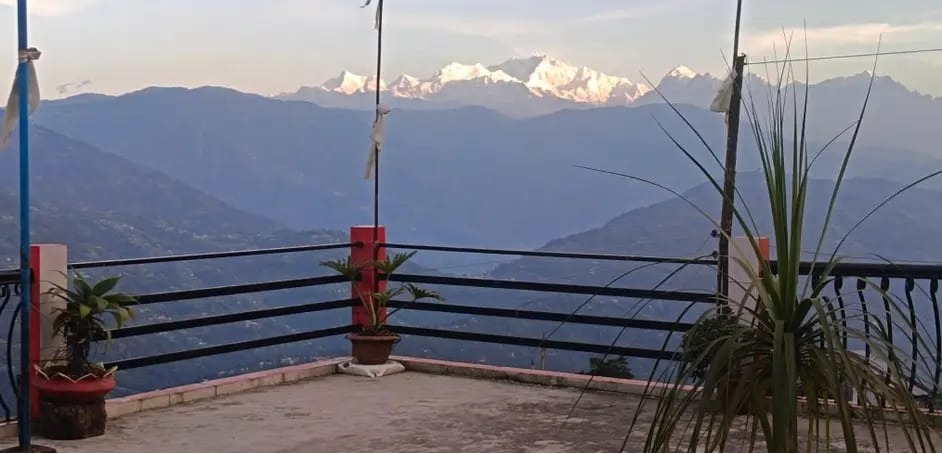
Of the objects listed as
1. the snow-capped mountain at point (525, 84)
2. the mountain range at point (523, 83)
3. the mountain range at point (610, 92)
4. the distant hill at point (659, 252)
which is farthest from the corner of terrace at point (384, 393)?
the mountain range at point (523, 83)

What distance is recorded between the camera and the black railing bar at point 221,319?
565 cm

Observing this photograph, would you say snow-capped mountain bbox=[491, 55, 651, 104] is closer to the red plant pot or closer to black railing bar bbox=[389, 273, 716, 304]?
black railing bar bbox=[389, 273, 716, 304]

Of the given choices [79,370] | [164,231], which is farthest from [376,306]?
[164,231]

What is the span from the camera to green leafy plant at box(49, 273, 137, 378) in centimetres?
495

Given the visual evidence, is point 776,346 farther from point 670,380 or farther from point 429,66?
point 429,66

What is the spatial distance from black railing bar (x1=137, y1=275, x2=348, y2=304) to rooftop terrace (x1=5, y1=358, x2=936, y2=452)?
515 millimetres

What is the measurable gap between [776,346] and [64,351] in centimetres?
405

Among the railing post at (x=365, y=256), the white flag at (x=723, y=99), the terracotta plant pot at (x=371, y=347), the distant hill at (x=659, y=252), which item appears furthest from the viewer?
the railing post at (x=365, y=256)

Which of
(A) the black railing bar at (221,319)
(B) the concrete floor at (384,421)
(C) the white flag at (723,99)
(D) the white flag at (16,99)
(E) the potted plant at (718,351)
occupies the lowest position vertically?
(B) the concrete floor at (384,421)

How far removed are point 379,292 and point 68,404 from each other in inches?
104

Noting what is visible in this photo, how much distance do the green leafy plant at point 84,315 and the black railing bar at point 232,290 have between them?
26 cm

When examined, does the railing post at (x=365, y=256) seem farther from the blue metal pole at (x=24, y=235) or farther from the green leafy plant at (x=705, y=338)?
the green leafy plant at (x=705, y=338)

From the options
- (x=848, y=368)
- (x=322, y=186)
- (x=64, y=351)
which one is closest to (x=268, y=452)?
(x=64, y=351)

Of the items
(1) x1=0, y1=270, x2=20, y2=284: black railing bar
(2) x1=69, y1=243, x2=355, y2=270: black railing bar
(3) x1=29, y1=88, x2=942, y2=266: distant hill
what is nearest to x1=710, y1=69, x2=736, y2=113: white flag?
(2) x1=69, y1=243, x2=355, y2=270: black railing bar
